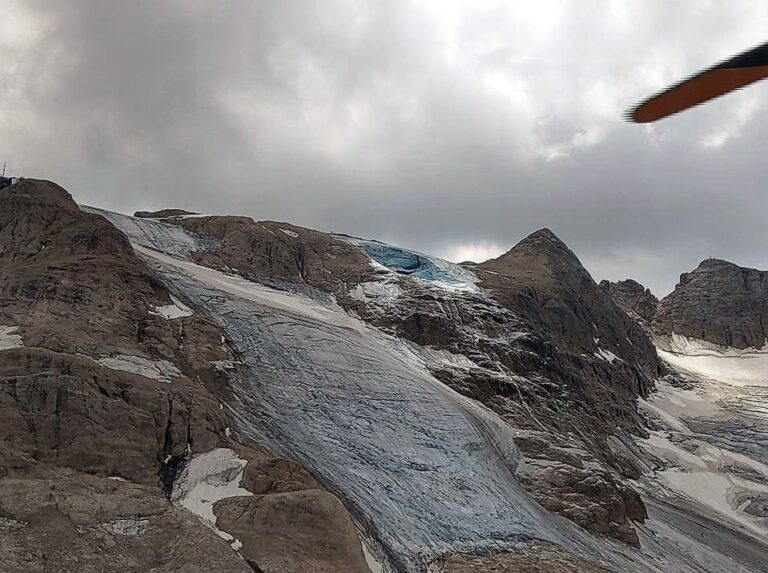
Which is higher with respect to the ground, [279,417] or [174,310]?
[174,310]

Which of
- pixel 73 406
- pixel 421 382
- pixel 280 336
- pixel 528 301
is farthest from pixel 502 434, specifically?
pixel 528 301

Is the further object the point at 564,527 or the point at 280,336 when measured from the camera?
the point at 280,336

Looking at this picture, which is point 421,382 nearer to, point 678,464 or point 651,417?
point 678,464

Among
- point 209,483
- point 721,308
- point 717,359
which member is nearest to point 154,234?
point 209,483

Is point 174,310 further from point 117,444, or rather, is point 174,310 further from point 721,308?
point 721,308

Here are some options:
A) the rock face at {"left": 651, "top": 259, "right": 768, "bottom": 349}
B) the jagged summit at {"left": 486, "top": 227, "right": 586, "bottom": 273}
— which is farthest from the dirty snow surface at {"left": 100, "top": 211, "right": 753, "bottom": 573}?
the rock face at {"left": 651, "top": 259, "right": 768, "bottom": 349}

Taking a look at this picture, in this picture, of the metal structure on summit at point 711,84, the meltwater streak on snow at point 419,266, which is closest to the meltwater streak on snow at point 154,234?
the meltwater streak on snow at point 419,266

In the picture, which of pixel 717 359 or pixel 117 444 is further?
pixel 717 359
